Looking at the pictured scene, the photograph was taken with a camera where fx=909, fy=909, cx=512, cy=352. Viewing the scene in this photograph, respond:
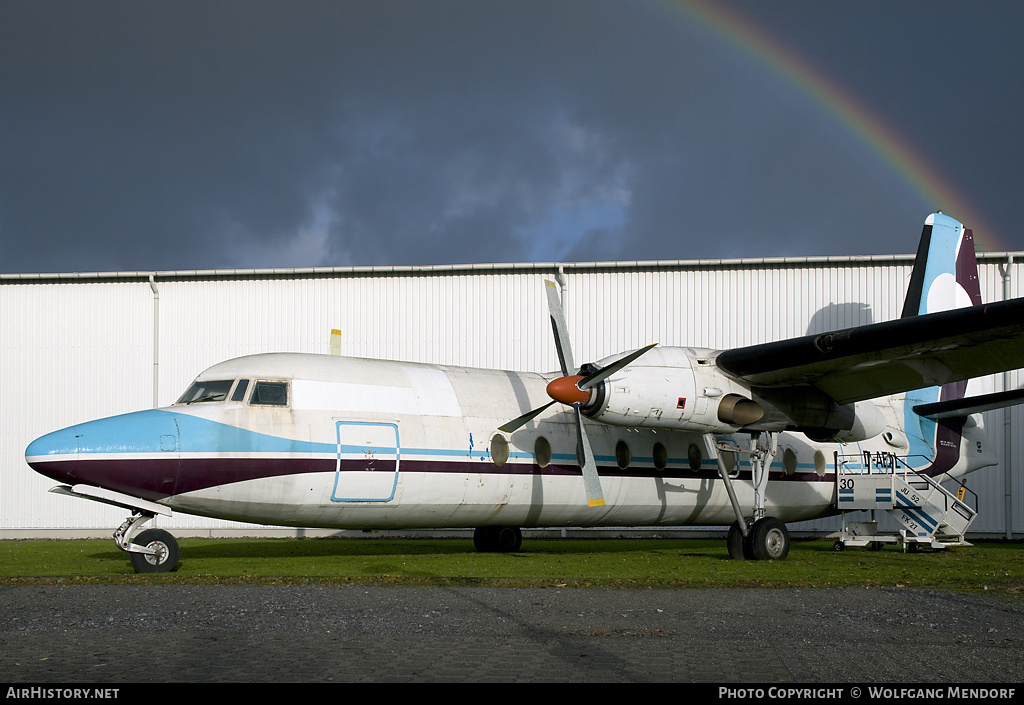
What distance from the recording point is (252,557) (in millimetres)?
16188

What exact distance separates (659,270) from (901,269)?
6419mm

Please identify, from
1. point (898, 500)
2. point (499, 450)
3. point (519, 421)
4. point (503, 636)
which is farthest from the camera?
point (898, 500)

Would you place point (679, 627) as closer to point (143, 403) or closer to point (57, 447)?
point (57, 447)

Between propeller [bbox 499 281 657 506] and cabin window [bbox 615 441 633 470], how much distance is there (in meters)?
0.79

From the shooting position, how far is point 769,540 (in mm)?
15680

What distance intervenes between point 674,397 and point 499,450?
299 centimetres

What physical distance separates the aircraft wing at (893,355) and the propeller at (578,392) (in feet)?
7.11

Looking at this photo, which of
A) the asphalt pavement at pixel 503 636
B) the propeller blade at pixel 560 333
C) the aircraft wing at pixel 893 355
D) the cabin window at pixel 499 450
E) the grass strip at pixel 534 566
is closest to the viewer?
the asphalt pavement at pixel 503 636

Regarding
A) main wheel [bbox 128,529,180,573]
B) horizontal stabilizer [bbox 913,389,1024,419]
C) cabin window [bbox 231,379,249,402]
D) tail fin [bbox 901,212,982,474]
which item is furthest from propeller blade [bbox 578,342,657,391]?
tail fin [bbox 901,212,982,474]

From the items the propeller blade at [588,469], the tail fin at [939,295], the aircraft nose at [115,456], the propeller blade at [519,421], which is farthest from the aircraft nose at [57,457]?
the tail fin at [939,295]

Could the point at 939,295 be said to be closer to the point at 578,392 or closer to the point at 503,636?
the point at 578,392

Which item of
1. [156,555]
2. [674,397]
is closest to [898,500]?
[674,397]

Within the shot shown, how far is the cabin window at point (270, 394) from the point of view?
13.3m

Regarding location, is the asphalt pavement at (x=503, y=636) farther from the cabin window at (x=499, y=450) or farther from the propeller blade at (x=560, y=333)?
the propeller blade at (x=560, y=333)
